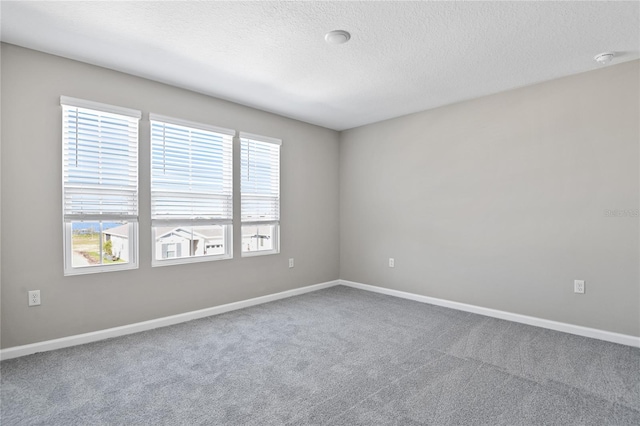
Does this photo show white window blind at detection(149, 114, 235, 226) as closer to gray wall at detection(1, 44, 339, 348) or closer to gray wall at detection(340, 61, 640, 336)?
gray wall at detection(1, 44, 339, 348)

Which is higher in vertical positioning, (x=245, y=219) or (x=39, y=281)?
(x=245, y=219)

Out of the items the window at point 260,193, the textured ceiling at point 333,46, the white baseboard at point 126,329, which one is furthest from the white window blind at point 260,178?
the white baseboard at point 126,329

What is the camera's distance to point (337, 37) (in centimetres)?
257

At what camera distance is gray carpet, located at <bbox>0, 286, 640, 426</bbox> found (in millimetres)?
1969

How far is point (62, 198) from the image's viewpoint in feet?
9.53

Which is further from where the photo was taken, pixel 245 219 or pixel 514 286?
pixel 245 219

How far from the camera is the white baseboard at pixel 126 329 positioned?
272 cm

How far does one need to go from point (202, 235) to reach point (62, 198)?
53.2 inches

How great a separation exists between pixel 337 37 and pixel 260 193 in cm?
230

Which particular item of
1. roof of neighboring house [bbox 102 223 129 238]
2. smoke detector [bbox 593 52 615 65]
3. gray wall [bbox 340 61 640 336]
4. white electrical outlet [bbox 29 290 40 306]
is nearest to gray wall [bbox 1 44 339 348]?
white electrical outlet [bbox 29 290 40 306]

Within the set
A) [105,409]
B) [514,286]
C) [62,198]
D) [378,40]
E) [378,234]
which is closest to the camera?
[105,409]

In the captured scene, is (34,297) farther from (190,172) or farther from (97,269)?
(190,172)

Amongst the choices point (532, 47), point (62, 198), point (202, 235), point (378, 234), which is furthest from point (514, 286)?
point (62, 198)

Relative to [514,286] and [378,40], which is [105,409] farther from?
[514,286]
